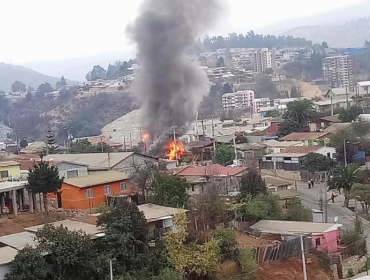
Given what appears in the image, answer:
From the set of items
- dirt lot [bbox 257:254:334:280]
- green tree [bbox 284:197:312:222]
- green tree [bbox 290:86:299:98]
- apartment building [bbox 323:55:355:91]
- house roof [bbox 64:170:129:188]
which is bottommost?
dirt lot [bbox 257:254:334:280]

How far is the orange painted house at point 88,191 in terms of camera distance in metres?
18.9

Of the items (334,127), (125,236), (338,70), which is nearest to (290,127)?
(334,127)

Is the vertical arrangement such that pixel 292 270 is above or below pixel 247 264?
below

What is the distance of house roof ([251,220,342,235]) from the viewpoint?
17.0 metres

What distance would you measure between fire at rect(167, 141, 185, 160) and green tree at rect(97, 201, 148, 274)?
1801cm

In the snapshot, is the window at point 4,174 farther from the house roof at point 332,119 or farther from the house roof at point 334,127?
the house roof at point 332,119

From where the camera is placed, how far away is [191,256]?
48.9 ft

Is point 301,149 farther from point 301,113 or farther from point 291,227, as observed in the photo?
point 291,227

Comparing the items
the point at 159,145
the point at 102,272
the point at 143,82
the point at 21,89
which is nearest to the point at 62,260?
the point at 102,272

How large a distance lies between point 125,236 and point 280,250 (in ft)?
13.4

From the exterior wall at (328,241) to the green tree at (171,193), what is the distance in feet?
11.7

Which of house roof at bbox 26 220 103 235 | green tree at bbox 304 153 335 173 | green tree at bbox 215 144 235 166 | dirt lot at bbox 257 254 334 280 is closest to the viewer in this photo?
house roof at bbox 26 220 103 235

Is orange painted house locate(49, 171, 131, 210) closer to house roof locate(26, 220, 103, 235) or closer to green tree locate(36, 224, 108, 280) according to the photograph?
house roof locate(26, 220, 103, 235)

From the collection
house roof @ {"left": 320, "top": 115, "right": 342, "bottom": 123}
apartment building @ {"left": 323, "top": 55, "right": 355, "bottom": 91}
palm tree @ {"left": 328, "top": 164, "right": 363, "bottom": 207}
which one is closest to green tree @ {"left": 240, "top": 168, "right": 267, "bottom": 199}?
palm tree @ {"left": 328, "top": 164, "right": 363, "bottom": 207}
